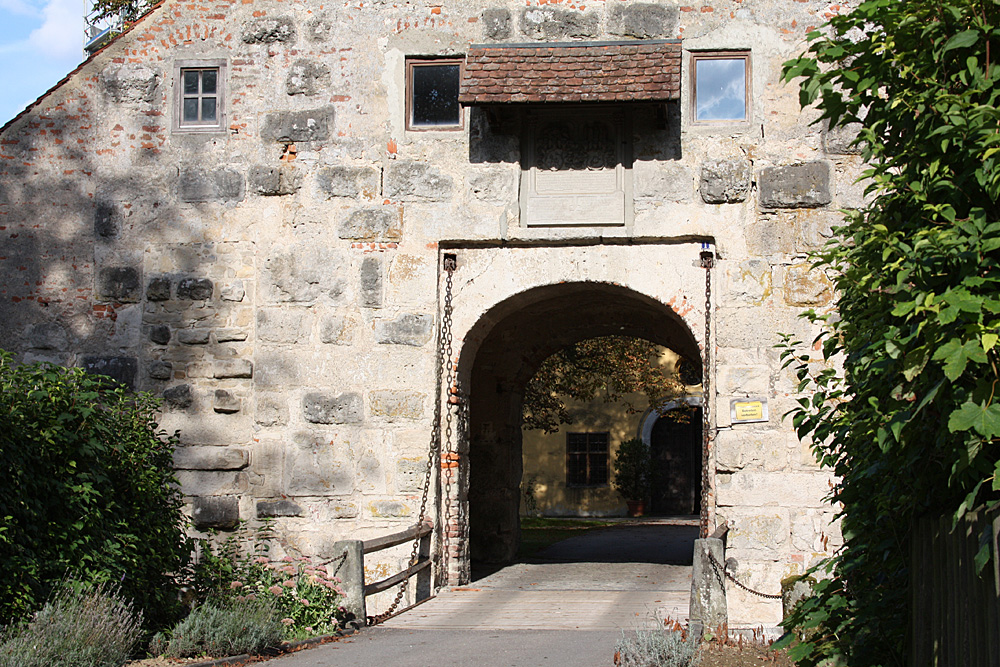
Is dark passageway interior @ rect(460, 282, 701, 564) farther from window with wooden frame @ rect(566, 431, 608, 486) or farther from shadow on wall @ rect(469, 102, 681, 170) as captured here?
window with wooden frame @ rect(566, 431, 608, 486)

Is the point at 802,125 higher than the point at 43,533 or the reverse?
higher

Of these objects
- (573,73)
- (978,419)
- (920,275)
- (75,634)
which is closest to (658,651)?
(75,634)

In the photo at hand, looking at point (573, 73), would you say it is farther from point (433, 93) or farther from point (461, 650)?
point (461, 650)

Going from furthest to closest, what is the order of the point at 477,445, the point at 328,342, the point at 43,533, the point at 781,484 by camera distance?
the point at 477,445 < the point at 328,342 < the point at 781,484 < the point at 43,533

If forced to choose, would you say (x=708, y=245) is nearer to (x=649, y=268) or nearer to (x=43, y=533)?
(x=649, y=268)

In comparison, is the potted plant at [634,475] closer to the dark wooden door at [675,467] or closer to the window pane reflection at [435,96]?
the dark wooden door at [675,467]

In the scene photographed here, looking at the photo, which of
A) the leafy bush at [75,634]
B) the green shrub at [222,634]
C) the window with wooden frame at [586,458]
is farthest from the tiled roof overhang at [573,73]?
the window with wooden frame at [586,458]

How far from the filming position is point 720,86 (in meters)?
9.88

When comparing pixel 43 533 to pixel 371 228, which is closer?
pixel 43 533

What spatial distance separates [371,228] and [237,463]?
253cm

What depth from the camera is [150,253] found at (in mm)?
10242

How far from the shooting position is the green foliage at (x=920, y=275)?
10.1ft

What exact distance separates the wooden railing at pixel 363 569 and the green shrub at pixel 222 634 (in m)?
0.92

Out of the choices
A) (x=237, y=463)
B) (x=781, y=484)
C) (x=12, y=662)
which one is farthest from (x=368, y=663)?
(x=781, y=484)
